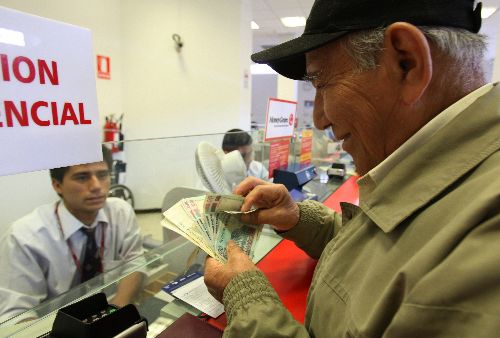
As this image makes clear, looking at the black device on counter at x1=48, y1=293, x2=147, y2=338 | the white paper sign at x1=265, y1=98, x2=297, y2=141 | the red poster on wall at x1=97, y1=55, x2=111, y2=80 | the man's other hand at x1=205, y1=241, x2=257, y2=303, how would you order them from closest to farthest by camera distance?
the black device on counter at x1=48, y1=293, x2=147, y2=338 < the man's other hand at x1=205, y1=241, x2=257, y2=303 < the white paper sign at x1=265, y1=98, x2=297, y2=141 < the red poster on wall at x1=97, y1=55, x2=111, y2=80

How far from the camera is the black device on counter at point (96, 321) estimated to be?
0.60m

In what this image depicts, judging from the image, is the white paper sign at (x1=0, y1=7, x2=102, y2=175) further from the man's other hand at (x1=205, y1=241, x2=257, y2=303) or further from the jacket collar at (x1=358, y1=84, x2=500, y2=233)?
the jacket collar at (x1=358, y1=84, x2=500, y2=233)

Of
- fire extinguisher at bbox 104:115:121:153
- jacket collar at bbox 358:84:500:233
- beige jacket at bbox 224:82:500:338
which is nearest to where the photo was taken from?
beige jacket at bbox 224:82:500:338

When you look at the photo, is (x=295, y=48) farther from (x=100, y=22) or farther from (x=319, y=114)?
(x=100, y=22)

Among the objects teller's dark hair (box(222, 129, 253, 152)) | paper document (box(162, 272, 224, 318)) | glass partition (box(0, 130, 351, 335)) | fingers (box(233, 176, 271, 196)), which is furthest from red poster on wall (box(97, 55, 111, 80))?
paper document (box(162, 272, 224, 318))

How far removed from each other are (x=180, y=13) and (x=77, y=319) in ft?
14.1

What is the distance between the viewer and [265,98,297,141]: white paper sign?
1.70 m

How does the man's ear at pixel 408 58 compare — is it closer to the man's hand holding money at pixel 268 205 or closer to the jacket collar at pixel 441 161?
the jacket collar at pixel 441 161

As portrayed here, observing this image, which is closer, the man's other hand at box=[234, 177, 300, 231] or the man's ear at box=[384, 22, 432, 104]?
the man's ear at box=[384, 22, 432, 104]

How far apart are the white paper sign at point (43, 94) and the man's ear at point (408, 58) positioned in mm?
571

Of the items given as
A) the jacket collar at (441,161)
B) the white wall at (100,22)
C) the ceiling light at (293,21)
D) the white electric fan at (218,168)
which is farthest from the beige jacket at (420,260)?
the ceiling light at (293,21)

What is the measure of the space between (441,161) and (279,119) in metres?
1.31

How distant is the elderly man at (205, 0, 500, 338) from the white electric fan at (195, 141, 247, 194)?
2.49ft

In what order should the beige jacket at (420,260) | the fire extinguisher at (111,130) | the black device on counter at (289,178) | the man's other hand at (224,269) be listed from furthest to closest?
the fire extinguisher at (111,130) < the black device on counter at (289,178) < the man's other hand at (224,269) < the beige jacket at (420,260)
